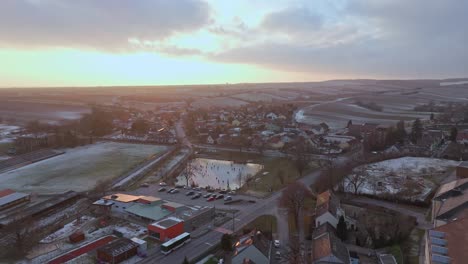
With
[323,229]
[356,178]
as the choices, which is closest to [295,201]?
[323,229]

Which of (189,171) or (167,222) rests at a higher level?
(167,222)

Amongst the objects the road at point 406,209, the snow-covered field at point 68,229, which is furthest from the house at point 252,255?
the snow-covered field at point 68,229

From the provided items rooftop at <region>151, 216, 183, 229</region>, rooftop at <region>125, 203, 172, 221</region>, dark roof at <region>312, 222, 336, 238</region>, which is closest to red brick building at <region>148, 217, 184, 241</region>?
rooftop at <region>151, 216, 183, 229</region>

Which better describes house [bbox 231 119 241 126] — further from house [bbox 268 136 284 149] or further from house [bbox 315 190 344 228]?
house [bbox 315 190 344 228]

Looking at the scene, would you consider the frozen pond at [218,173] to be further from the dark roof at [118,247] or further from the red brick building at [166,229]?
the dark roof at [118,247]

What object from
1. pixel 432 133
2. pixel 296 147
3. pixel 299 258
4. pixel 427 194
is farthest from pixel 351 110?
pixel 299 258

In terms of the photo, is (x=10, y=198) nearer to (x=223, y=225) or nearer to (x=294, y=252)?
(x=223, y=225)
